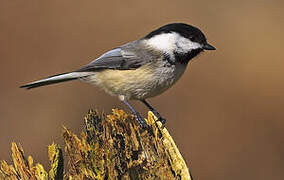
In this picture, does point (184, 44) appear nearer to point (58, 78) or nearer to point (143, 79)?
point (143, 79)

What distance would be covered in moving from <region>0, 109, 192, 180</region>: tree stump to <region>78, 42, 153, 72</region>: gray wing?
865 mm

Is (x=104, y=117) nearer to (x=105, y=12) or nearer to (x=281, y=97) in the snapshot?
(x=281, y=97)

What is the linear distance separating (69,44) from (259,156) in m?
2.87

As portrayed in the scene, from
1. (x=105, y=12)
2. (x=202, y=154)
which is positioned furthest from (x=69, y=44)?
(x=202, y=154)

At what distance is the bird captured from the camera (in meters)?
3.43

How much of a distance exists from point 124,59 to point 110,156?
1.31 m

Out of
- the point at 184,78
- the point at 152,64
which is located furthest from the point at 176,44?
the point at 184,78

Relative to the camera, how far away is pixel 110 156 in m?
2.49

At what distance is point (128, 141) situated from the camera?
2.66 metres

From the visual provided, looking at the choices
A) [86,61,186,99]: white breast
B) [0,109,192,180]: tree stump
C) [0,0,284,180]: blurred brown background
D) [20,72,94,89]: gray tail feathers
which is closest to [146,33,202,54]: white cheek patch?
[86,61,186,99]: white breast

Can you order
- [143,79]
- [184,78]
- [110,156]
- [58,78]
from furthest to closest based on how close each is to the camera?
[184,78] → [58,78] → [143,79] → [110,156]

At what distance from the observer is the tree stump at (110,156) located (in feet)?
8.13

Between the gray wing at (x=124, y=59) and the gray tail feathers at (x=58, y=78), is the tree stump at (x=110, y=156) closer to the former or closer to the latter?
the gray wing at (x=124, y=59)

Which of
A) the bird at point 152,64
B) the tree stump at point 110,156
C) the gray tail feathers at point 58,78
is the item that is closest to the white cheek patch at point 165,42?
the bird at point 152,64
